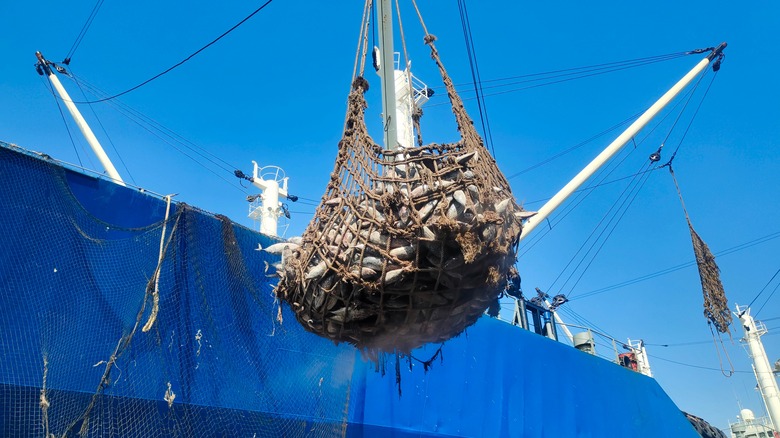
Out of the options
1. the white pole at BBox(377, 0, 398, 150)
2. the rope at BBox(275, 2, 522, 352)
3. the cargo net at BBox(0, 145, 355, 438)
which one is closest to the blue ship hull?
the cargo net at BBox(0, 145, 355, 438)

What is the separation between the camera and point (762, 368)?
24.1 meters

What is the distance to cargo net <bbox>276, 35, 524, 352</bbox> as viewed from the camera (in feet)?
9.87

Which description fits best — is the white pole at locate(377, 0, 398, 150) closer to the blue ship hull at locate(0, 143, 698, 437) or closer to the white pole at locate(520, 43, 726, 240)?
the blue ship hull at locate(0, 143, 698, 437)

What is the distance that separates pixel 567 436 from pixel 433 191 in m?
11.0

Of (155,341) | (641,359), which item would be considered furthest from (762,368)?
(155,341)

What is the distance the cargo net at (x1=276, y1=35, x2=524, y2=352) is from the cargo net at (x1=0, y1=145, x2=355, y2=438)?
11.4 ft

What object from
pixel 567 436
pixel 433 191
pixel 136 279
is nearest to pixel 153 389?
pixel 136 279

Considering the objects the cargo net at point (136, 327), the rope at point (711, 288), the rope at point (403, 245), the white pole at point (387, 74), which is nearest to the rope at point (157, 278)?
the cargo net at point (136, 327)

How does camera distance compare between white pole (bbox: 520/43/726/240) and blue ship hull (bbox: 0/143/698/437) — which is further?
white pole (bbox: 520/43/726/240)

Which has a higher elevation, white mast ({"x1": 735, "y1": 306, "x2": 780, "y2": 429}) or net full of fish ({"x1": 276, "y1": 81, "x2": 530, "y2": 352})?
white mast ({"x1": 735, "y1": 306, "x2": 780, "y2": 429})

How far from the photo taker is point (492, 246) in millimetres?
3076

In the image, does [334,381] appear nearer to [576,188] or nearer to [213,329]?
[213,329]

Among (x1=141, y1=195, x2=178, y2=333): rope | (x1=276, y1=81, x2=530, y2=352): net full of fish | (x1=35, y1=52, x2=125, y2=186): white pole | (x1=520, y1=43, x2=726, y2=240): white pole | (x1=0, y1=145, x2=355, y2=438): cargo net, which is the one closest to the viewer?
(x1=276, y1=81, x2=530, y2=352): net full of fish

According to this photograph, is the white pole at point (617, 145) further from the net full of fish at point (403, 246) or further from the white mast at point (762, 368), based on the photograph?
the white mast at point (762, 368)
